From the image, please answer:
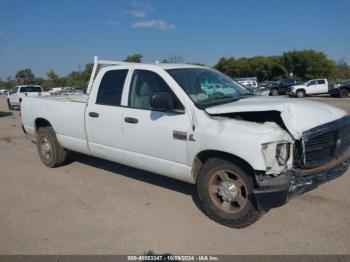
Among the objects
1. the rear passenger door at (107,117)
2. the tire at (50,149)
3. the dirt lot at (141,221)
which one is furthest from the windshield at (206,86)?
the tire at (50,149)

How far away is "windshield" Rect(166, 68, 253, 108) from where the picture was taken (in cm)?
465

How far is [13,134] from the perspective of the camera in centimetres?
1204

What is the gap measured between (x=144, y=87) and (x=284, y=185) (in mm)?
2392

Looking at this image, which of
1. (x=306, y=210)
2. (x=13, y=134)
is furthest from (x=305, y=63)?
(x=306, y=210)

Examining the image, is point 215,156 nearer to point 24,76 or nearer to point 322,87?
point 322,87

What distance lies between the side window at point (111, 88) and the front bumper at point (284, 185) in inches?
98.7

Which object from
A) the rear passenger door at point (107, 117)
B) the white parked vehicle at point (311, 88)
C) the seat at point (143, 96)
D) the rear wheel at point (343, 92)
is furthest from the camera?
the white parked vehicle at point (311, 88)

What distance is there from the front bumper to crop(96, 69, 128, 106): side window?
8.23 feet

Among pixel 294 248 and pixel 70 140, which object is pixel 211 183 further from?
pixel 70 140

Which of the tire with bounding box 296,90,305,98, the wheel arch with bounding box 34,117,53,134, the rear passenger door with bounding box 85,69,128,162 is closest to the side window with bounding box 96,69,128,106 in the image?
the rear passenger door with bounding box 85,69,128,162

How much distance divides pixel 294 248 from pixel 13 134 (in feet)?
34.7

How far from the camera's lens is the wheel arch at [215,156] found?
399 centimetres

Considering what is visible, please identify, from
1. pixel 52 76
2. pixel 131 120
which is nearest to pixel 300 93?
pixel 131 120

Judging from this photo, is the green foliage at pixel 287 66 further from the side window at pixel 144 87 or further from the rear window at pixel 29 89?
the side window at pixel 144 87
